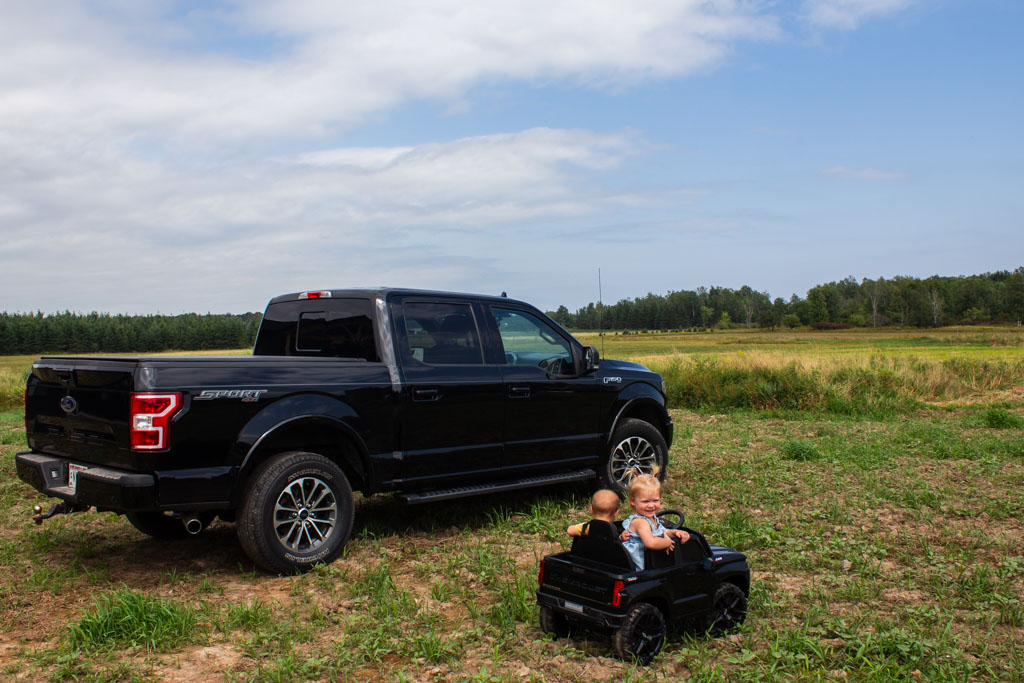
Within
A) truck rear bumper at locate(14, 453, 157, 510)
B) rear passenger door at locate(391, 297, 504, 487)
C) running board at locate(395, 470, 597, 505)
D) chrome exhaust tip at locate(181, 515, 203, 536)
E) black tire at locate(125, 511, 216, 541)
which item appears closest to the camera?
truck rear bumper at locate(14, 453, 157, 510)

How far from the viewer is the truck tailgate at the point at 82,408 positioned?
4.84 metres

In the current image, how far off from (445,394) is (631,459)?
2.27m

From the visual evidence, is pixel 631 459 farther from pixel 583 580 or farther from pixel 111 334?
pixel 111 334

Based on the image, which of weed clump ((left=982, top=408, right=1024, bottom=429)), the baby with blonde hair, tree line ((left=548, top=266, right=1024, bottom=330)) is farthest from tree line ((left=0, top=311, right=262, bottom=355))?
the baby with blonde hair

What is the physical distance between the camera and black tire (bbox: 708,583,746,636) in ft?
13.6

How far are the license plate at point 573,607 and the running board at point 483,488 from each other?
202cm

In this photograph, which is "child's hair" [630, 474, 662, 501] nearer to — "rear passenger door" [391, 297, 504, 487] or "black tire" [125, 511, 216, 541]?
"rear passenger door" [391, 297, 504, 487]

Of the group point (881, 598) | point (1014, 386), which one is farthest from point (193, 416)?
point (1014, 386)

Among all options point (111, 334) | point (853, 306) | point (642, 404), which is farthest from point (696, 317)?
point (642, 404)

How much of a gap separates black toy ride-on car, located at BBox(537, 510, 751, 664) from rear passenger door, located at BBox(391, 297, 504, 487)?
6.66ft

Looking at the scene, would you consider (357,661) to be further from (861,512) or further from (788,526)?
(861,512)

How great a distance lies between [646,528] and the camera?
4.04m

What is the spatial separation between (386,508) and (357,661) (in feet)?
11.6

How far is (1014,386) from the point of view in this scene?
64.6 feet
